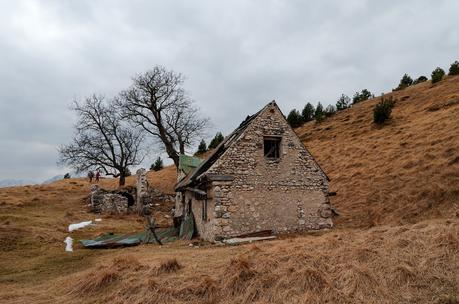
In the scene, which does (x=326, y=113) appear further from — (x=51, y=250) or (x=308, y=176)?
(x=51, y=250)

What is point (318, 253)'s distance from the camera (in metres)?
8.15

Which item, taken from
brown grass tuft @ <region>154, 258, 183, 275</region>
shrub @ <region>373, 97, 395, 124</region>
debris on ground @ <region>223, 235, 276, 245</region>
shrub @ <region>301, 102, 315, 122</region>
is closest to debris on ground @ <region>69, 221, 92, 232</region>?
debris on ground @ <region>223, 235, 276, 245</region>

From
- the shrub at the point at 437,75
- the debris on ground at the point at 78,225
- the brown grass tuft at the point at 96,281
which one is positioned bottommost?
the brown grass tuft at the point at 96,281

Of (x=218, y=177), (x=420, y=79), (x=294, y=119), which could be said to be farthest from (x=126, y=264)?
(x=420, y=79)

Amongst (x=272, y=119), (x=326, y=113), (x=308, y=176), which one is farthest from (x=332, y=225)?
(x=326, y=113)

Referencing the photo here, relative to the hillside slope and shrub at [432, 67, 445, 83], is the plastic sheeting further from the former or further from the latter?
shrub at [432, 67, 445, 83]

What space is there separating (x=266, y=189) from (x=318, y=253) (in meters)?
7.47

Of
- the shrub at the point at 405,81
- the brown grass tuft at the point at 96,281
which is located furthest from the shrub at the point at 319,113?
the brown grass tuft at the point at 96,281

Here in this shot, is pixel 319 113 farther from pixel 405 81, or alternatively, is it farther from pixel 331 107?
pixel 405 81

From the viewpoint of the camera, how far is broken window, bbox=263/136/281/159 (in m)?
16.4

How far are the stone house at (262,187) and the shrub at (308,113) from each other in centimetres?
3535

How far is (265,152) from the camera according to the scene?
16875 millimetres

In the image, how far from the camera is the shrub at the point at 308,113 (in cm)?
5109

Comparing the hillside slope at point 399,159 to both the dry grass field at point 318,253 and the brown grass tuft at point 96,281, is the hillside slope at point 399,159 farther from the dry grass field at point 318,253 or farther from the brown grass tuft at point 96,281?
the brown grass tuft at point 96,281
